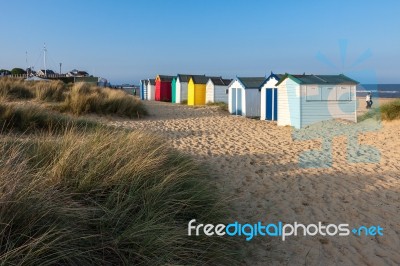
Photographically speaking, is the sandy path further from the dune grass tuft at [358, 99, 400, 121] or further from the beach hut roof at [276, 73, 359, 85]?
the dune grass tuft at [358, 99, 400, 121]

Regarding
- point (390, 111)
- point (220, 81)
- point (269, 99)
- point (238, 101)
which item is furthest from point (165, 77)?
point (390, 111)

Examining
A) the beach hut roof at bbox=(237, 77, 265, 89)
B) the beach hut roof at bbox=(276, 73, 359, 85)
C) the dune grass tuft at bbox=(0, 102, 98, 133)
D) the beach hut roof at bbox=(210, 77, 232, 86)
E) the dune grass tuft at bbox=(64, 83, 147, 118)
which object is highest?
the beach hut roof at bbox=(210, 77, 232, 86)

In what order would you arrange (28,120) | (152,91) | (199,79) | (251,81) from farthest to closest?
(152,91), (199,79), (251,81), (28,120)

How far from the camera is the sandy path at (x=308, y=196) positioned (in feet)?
12.3

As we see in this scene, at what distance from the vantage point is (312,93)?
14.4 meters

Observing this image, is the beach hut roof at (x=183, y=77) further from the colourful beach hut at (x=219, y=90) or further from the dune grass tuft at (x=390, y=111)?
the dune grass tuft at (x=390, y=111)

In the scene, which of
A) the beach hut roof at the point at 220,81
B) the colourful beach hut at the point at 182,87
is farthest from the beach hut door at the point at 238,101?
the colourful beach hut at the point at 182,87

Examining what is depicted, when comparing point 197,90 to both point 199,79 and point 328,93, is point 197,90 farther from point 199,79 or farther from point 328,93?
point 328,93

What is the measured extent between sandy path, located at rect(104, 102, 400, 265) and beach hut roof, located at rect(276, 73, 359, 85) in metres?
5.19

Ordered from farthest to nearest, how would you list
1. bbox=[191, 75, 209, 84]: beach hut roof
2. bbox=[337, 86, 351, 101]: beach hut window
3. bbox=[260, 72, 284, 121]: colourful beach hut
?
bbox=[191, 75, 209, 84]: beach hut roof
bbox=[260, 72, 284, 121]: colourful beach hut
bbox=[337, 86, 351, 101]: beach hut window

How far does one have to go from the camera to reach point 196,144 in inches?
379

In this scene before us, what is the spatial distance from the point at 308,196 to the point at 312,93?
9755 mm

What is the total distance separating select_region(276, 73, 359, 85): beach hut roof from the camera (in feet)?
47.2

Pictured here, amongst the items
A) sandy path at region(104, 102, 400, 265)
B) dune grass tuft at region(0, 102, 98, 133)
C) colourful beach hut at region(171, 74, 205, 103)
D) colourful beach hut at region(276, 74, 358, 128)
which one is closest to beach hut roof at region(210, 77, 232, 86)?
colourful beach hut at region(171, 74, 205, 103)
